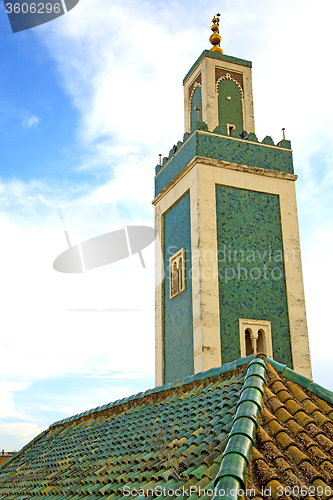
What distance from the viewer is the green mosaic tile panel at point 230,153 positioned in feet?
38.6

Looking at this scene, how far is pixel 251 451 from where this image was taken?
2957 mm

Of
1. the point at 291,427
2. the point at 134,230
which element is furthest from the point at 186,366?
the point at 291,427

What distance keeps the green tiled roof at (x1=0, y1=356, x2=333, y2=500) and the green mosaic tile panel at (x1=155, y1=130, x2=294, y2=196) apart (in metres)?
6.85

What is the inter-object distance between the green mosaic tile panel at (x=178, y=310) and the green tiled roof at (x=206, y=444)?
4.55 m

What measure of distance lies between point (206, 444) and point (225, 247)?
25.8ft

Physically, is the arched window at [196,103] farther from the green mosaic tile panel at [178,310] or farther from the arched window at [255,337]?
the arched window at [255,337]

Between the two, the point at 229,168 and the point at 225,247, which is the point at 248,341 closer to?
the point at 225,247

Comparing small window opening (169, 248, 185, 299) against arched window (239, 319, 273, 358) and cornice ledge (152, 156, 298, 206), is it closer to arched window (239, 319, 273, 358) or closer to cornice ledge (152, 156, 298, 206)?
arched window (239, 319, 273, 358)

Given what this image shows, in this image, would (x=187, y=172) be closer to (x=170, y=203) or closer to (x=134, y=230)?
(x=170, y=203)

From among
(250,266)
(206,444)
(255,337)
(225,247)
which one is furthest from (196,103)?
(206,444)

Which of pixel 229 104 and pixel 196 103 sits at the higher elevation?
pixel 196 103

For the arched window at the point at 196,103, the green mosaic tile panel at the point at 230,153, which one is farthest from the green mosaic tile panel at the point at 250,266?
the arched window at the point at 196,103

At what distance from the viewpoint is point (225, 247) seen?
1131 centimetres

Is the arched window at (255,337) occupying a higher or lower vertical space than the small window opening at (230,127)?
lower
